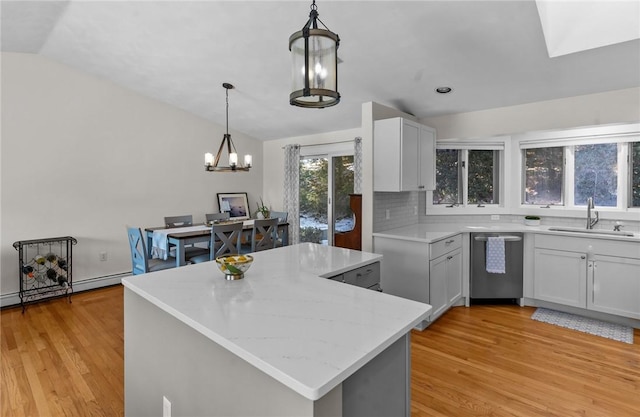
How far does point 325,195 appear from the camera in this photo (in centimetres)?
574

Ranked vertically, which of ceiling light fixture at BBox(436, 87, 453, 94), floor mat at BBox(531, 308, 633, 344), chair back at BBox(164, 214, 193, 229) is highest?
ceiling light fixture at BBox(436, 87, 453, 94)

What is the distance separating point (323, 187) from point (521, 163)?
2.85 m

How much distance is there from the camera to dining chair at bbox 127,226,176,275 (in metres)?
3.65

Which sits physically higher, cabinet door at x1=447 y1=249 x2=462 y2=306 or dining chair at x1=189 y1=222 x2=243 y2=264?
dining chair at x1=189 y1=222 x2=243 y2=264

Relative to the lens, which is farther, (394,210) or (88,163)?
(88,163)

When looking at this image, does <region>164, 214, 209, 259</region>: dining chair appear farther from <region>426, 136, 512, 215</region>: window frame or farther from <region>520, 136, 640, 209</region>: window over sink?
<region>520, 136, 640, 209</region>: window over sink

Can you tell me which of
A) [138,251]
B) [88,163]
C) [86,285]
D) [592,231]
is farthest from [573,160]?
[86,285]

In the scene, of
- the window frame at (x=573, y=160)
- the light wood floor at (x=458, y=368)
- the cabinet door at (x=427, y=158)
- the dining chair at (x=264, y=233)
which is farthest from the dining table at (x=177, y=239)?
the window frame at (x=573, y=160)

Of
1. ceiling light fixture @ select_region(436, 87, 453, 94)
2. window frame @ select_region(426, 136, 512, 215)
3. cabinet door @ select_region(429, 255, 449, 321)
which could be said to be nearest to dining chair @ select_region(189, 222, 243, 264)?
cabinet door @ select_region(429, 255, 449, 321)

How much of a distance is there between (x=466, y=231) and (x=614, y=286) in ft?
4.58

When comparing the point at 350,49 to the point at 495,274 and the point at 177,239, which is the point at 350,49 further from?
the point at 495,274

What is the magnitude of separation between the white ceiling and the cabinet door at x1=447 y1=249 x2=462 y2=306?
172 cm

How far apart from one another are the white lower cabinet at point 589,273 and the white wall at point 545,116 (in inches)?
47.0

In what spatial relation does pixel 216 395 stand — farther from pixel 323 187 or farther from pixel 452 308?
pixel 323 187
